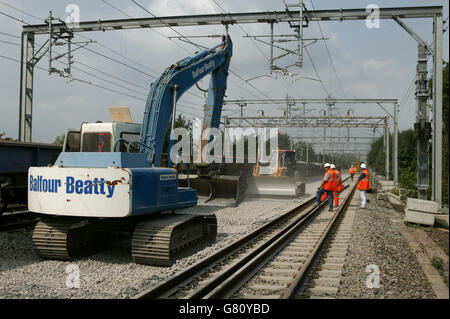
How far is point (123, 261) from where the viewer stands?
8430 millimetres

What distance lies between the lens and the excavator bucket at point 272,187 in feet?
76.1

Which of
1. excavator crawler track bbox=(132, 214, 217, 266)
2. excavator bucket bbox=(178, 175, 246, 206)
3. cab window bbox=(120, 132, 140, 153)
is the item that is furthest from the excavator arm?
excavator bucket bbox=(178, 175, 246, 206)

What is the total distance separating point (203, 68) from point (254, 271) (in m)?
6.53

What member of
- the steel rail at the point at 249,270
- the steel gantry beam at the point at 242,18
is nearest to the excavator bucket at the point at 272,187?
the steel gantry beam at the point at 242,18

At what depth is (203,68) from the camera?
12289 mm

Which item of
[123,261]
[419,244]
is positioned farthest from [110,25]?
[419,244]

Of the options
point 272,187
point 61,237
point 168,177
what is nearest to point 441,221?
point 168,177

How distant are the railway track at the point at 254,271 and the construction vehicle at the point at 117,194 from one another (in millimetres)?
913

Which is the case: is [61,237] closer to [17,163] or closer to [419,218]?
[17,163]

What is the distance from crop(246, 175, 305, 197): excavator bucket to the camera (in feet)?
76.1

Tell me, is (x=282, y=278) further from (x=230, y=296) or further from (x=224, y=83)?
(x=224, y=83)

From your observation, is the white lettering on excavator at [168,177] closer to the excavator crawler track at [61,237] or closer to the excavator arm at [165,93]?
the excavator arm at [165,93]

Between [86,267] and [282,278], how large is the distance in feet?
11.3
